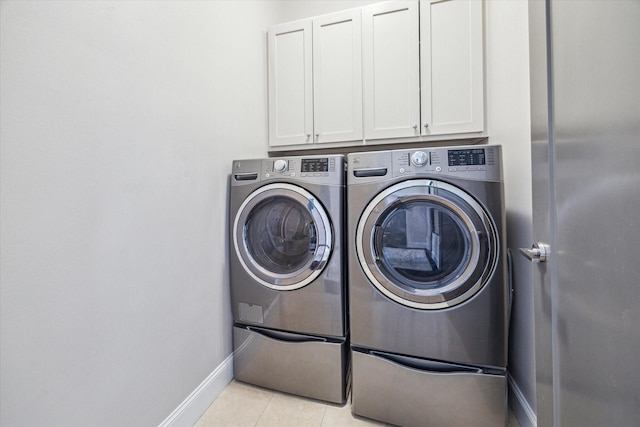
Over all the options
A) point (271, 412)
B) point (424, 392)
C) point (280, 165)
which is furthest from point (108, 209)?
point (424, 392)

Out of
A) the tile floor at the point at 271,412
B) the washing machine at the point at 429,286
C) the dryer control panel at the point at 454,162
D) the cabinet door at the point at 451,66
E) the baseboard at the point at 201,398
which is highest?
the cabinet door at the point at 451,66

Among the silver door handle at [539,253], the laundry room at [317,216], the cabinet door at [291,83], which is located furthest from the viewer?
the cabinet door at [291,83]

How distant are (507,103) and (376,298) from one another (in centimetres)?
121

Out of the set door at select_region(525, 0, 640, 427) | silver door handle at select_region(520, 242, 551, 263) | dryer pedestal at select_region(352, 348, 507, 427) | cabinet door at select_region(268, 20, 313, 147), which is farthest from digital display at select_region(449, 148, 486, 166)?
cabinet door at select_region(268, 20, 313, 147)

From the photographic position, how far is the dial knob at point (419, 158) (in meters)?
1.20

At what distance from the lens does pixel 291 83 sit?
1.96 meters

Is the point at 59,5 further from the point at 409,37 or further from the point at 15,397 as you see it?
the point at 409,37

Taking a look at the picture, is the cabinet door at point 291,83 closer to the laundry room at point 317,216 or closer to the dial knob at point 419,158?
the laundry room at point 317,216

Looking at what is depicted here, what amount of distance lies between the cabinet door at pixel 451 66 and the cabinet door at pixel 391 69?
6 centimetres

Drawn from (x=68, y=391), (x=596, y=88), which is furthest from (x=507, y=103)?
(x=68, y=391)

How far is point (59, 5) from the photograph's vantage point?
2.52 feet

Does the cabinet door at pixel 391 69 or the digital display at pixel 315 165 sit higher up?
the cabinet door at pixel 391 69

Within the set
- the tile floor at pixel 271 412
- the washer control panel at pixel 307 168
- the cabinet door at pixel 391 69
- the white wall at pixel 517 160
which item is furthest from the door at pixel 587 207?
the cabinet door at pixel 391 69

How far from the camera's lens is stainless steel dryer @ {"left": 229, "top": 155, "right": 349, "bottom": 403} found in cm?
135
